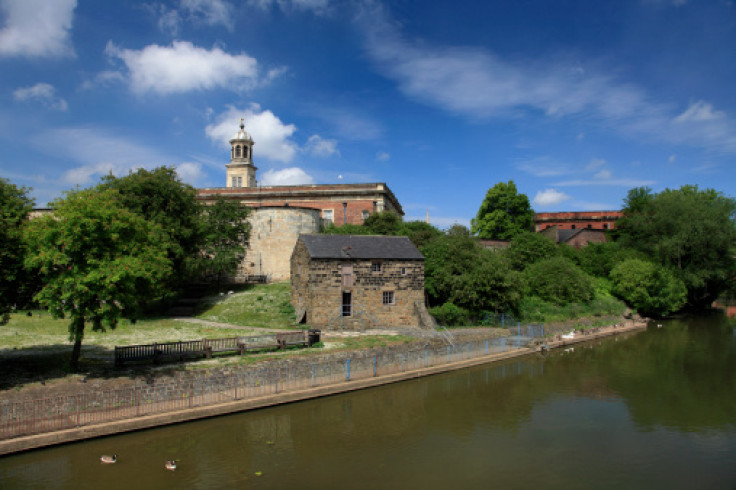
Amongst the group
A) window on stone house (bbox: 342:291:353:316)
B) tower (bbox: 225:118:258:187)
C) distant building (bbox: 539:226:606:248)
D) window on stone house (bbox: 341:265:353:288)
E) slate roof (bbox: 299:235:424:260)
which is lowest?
window on stone house (bbox: 342:291:353:316)

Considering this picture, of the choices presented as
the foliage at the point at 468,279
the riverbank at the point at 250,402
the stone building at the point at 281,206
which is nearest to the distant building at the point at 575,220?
the stone building at the point at 281,206

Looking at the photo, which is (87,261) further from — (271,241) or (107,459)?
(271,241)

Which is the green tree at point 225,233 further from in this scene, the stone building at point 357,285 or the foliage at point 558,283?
the foliage at point 558,283

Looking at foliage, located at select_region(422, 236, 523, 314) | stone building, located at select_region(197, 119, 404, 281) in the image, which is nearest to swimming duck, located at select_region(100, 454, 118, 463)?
foliage, located at select_region(422, 236, 523, 314)

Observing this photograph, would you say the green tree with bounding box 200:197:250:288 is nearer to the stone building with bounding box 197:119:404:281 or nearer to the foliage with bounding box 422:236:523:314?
the stone building with bounding box 197:119:404:281

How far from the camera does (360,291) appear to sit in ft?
89.5

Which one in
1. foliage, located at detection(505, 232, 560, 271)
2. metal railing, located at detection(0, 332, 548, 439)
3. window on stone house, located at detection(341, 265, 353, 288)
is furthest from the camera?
foliage, located at detection(505, 232, 560, 271)

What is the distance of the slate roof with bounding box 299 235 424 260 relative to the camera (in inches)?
1077

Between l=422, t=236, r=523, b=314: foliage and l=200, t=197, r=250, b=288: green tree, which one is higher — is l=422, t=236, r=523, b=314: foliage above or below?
below

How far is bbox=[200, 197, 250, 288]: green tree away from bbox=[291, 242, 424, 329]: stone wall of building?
9395mm

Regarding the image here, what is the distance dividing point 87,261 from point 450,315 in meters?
20.2

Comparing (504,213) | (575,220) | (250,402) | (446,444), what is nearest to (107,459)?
(250,402)

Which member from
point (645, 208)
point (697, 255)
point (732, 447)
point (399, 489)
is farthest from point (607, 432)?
point (645, 208)

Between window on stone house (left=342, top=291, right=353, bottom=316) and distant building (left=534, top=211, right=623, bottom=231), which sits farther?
distant building (left=534, top=211, right=623, bottom=231)
